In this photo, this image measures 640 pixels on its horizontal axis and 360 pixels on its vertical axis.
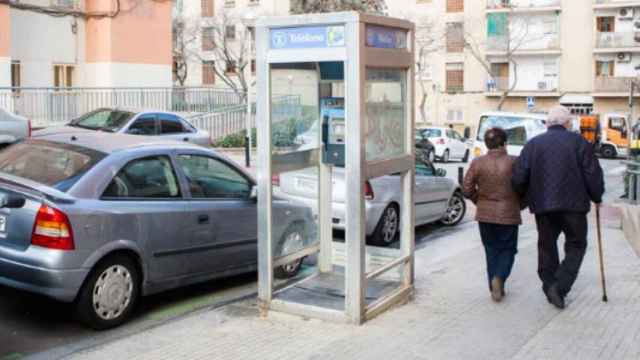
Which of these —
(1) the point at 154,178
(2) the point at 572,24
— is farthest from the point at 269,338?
(2) the point at 572,24

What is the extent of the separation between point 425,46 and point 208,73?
52.5 ft

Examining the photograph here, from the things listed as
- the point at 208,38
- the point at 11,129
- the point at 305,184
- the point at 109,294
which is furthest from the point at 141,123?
the point at 208,38

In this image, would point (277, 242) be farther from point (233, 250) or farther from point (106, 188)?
point (106, 188)

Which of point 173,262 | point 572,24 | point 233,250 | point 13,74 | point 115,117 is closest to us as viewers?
point 173,262

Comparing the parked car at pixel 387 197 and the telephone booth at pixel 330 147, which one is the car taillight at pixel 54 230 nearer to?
the telephone booth at pixel 330 147

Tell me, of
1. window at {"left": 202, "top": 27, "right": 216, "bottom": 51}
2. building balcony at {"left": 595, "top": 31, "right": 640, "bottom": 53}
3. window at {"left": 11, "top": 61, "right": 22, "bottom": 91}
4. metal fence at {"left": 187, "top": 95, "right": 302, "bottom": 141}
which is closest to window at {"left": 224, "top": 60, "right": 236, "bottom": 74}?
window at {"left": 202, "top": 27, "right": 216, "bottom": 51}

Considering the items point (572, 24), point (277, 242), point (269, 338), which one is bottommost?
point (269, 338)

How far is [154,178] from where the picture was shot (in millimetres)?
7434

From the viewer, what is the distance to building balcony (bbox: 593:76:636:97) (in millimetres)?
50844

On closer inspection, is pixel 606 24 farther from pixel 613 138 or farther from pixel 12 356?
pixel 12 356

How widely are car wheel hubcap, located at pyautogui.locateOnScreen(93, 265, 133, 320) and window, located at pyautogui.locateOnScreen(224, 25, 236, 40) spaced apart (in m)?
51.8

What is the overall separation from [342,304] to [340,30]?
7.58ft

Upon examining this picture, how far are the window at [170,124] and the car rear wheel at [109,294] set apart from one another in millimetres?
12831

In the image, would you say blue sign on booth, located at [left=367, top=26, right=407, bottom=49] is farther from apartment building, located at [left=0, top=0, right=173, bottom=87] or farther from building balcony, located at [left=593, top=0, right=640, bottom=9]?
building balcony, located at [left=593, top=0, right=640, bottom=9]
